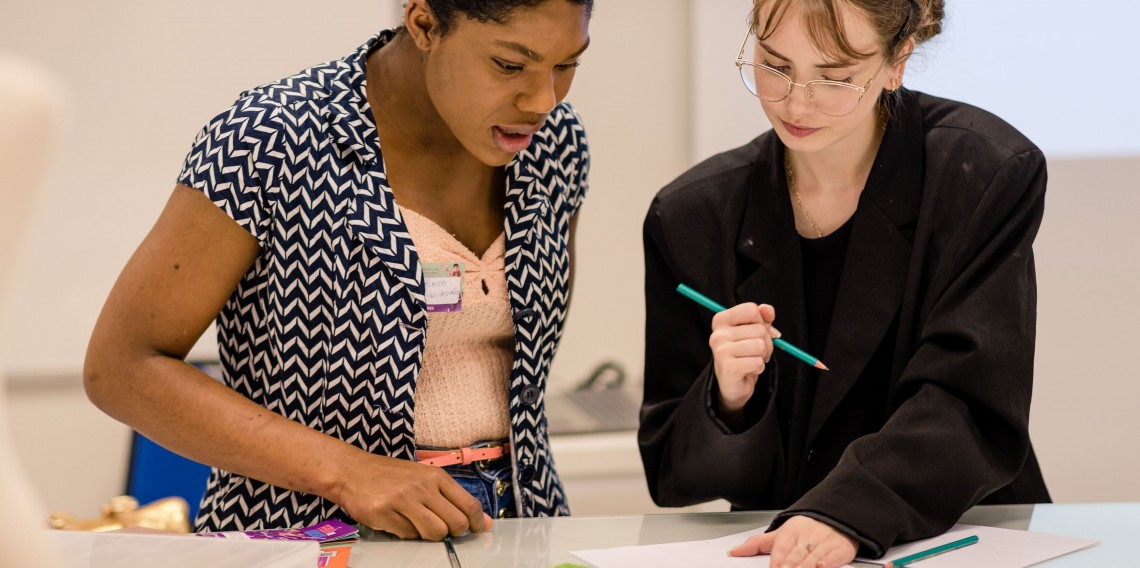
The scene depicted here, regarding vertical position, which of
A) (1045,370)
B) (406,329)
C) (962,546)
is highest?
(406,329)

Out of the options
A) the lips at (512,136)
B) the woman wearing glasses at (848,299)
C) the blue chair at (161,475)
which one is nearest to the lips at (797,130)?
the woman wearing glasses at (848,299)

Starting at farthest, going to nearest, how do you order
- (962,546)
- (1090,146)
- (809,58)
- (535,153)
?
(1090,146) → (535,153) → (809,58) → (962,546)

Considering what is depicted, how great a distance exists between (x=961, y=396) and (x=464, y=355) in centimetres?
64

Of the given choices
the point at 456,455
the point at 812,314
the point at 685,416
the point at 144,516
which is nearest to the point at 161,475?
the point at 144,516

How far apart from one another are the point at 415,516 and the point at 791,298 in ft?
1.91

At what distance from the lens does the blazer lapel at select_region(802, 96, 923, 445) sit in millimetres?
1420

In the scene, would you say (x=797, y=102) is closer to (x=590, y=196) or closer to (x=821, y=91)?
(x=821, y=91)

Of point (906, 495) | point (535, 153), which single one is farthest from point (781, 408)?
point (535, 153)

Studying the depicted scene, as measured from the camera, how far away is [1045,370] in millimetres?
2826

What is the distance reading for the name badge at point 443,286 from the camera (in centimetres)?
142

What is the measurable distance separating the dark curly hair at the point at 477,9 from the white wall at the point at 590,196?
4.60 ft

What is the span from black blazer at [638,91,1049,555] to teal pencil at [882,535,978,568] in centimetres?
3

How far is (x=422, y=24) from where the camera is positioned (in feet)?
4.64

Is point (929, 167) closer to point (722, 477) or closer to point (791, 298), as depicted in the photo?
point (791, 298)
